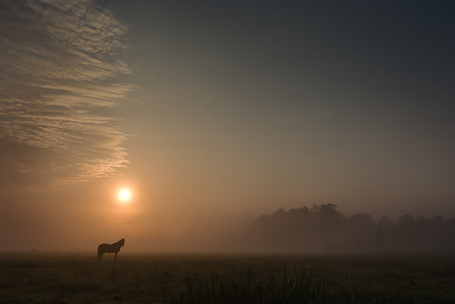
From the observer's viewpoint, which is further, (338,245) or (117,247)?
(338,245)

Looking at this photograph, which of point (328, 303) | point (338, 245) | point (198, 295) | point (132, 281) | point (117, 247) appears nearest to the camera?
point (198, 295)

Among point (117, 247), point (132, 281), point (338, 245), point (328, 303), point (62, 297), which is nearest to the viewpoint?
point (328, 303)

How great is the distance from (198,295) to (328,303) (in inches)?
299

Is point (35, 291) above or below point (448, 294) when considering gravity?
above

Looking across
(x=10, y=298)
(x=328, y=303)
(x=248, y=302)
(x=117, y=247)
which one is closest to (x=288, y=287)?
(x=248, y=302)

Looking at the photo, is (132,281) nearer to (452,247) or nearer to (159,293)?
(159,293)

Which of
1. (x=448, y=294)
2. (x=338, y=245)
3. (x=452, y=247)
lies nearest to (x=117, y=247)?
(x=448, y=294)

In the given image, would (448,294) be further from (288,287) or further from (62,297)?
(62,297)

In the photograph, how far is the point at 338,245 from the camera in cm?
19212

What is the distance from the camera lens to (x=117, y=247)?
4450cm

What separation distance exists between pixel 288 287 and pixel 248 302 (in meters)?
1.26

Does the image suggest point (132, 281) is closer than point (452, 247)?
Yes

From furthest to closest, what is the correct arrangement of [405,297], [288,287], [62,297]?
[405,297], [62,297], [288,287]

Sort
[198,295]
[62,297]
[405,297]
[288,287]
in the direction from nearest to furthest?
[288,287]
[198,295]
[62,297]
[405,297]
